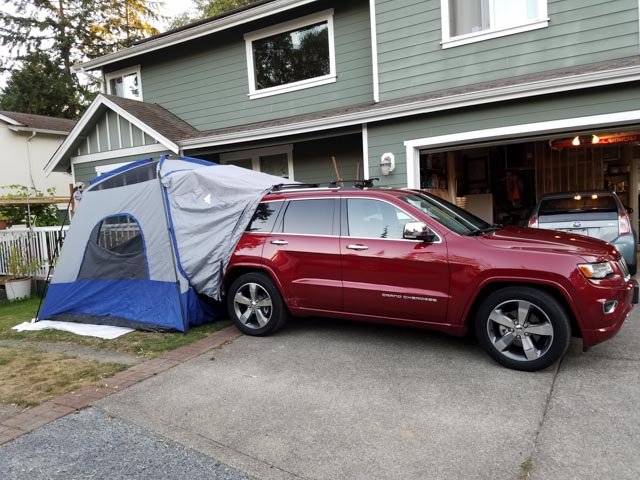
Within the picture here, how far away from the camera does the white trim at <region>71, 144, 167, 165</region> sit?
11.8m

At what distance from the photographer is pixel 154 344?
223 inches

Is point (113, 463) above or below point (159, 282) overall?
below

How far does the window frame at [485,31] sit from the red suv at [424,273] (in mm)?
4264

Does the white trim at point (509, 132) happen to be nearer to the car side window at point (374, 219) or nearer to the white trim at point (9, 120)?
the car side window at point (374, 219)

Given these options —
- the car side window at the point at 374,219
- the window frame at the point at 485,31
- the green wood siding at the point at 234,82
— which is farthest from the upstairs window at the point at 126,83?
the car side window at the point at 374,219

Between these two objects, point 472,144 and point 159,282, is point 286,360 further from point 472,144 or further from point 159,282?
point 472,144

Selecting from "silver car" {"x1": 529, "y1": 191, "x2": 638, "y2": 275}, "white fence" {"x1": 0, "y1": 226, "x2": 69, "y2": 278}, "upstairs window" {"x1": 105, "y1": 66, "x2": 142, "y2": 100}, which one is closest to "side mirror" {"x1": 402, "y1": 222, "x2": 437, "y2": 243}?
"silver car" {"x1": 529, "y1": 191, "x2": 638, "y2": 275}

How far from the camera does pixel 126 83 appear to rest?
13.8m

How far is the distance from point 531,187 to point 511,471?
11595 millimetres

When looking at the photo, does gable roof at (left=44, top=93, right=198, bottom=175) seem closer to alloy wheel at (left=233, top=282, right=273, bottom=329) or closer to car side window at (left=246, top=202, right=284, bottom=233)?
car side window at (left=246, top=202, right=284, bottom=233)

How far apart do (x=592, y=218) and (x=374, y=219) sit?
449cm

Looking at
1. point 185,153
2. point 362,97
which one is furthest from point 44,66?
point 362,97

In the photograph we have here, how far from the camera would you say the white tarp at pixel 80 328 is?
20.5 ft

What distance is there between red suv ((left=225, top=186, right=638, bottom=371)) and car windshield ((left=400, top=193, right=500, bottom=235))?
0.07 feet
